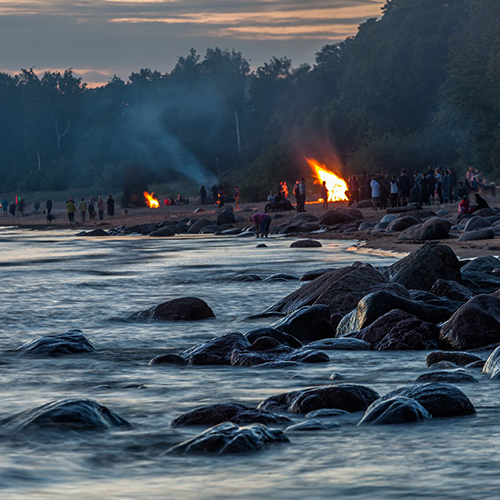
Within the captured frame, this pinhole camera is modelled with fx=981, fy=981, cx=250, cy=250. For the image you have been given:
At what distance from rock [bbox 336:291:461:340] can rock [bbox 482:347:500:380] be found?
6.09 ft

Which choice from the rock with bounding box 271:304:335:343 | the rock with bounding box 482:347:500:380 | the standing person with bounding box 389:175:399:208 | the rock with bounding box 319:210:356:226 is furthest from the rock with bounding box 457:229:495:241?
the rock with bounding box 482:347:500:380

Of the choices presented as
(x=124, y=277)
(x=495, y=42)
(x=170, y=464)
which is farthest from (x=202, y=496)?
(x=495, y=42)

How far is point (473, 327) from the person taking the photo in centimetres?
851

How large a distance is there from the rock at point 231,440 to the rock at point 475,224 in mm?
20988

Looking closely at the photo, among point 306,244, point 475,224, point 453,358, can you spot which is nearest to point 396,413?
point 453,358

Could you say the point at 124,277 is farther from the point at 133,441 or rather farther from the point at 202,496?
the point at 202,496

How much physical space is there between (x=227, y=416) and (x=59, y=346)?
12.2 feet

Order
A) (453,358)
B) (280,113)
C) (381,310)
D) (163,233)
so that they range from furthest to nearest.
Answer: (280,113) < (163,233) < (381,310) < (453,358)

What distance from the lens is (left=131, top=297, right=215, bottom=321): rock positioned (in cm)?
1142

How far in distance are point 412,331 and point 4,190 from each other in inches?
4581

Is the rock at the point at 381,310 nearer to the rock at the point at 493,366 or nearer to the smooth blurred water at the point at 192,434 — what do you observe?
the smooth blurred water at the point at 192,434

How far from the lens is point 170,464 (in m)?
4.88

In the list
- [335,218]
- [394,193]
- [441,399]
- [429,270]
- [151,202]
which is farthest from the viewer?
[151,202]

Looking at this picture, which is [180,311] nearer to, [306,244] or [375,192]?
[306,244]
